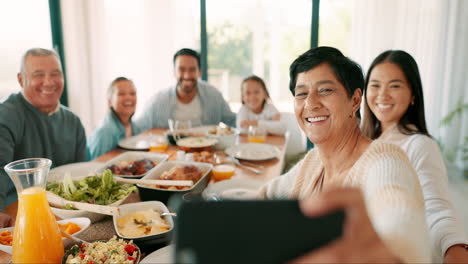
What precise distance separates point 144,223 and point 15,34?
323cm

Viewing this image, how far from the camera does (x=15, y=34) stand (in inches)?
131

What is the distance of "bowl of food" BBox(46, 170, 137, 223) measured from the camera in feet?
4.30

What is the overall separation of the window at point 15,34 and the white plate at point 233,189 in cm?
263

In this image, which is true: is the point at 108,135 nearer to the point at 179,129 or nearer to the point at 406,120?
the point at 179,129

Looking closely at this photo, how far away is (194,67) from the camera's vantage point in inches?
129

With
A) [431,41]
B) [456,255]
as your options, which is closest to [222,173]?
[456,255]

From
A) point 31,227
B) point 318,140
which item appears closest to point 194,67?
point 318,140

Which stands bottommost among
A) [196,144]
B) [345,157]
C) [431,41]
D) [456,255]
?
[456,255]

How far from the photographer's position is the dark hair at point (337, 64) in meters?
1.06

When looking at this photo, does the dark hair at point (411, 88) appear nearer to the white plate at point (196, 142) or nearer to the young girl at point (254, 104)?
the white plate at point (196, 142)

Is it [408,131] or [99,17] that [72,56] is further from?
[408,131]

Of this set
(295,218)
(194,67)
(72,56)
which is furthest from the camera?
(72,56)

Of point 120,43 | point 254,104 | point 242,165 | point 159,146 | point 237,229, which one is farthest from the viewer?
point 120,43

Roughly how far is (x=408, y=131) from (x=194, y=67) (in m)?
2.16
